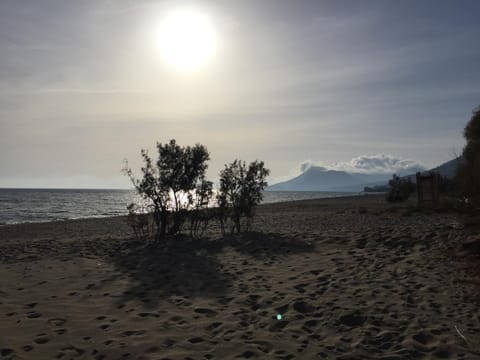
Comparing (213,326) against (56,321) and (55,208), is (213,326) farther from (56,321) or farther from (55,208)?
(55,208)

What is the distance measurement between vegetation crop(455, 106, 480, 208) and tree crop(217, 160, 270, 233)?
8.04m

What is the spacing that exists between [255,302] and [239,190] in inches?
391

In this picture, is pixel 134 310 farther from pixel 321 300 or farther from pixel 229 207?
pixel 229 207

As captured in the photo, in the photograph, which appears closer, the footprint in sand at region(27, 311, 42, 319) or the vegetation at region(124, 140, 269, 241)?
the footprint in sand at region(27, 311, 42, 319)

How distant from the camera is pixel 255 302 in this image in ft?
22.2

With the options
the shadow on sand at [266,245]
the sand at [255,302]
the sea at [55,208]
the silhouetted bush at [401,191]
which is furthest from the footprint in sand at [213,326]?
the silhouetted bush at [401,191]

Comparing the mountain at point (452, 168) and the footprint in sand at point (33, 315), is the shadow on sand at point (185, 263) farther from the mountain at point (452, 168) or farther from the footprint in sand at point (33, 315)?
the mountain at point (452, 168)

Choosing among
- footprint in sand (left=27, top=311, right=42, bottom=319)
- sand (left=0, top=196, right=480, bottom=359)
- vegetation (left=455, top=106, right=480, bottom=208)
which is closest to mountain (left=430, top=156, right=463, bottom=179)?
A: vegetation (left=455, top=106, right=480, bottom=208)

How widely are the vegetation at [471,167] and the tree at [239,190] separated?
26.4 feet

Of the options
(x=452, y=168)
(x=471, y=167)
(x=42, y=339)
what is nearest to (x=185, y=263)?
(x=42, y=339)

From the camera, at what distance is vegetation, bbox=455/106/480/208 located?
14035mm

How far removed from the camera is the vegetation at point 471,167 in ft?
46.0

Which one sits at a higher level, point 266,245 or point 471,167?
point 471,167

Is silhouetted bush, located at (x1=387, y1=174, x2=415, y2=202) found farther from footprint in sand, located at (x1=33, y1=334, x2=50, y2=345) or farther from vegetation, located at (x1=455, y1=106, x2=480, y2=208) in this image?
footprint in sand, located at (x1=33, y1=334, x2=50, y2=345)
